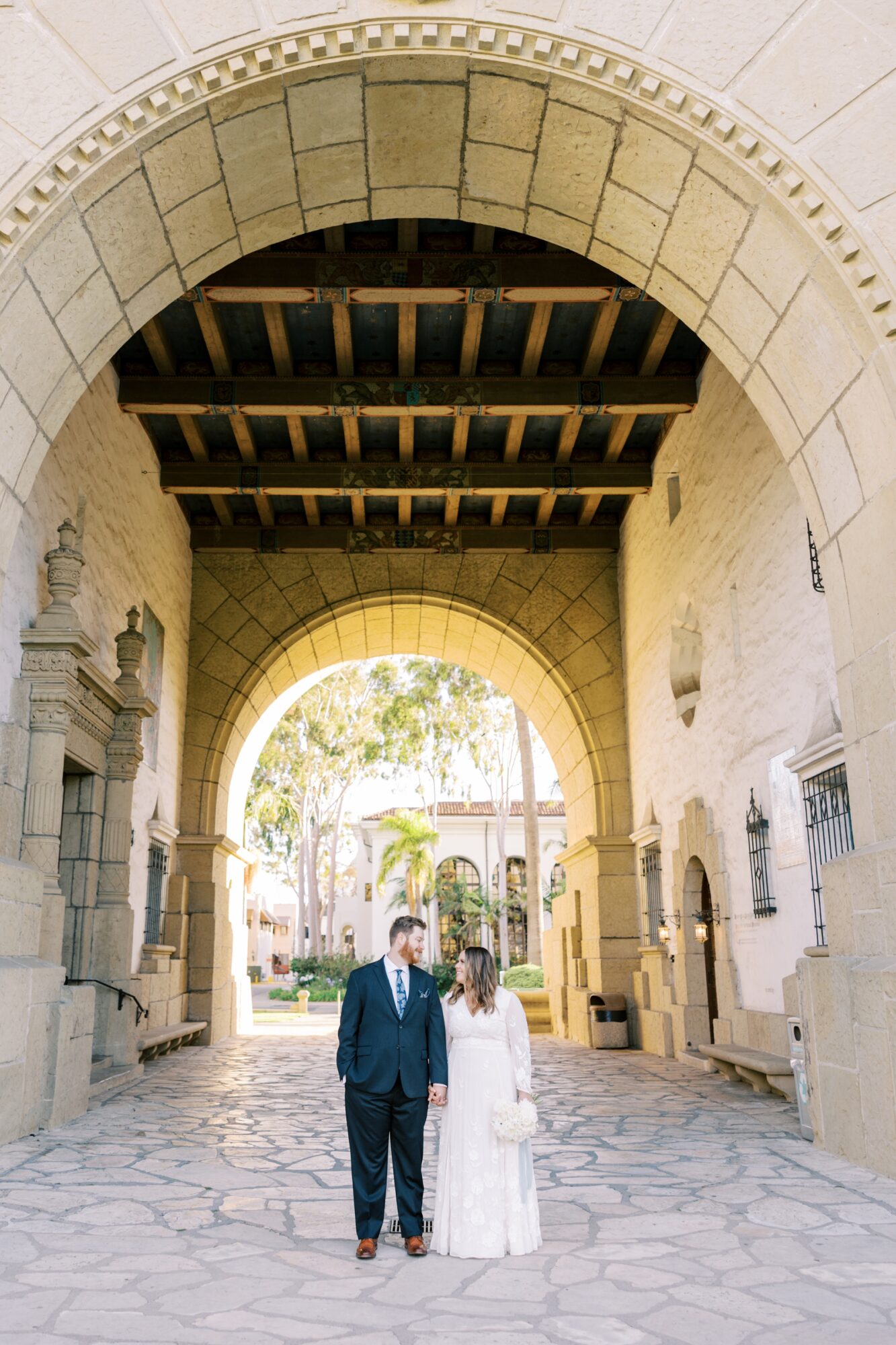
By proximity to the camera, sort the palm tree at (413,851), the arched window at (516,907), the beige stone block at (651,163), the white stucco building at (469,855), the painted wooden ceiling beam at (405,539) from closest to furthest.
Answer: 1. the beige stone block at (651,163)
2. the painted wooden ceiling beam at (405,539)
3. the palm tree at (413,851)
4. the arched window at (516,907)
5. the white stucco building at (469,855)

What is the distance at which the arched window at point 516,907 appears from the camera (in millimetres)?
36469

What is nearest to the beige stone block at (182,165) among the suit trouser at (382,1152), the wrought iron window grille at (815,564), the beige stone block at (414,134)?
the beige stone block at (414,134)

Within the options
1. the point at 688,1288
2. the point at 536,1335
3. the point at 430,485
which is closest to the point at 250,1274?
the point at 536,1335

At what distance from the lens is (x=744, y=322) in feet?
17.4

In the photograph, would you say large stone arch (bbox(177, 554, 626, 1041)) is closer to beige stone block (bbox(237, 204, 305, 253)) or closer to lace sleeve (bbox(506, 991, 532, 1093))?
beige stone block (bbox(237, 204, 305, 253))

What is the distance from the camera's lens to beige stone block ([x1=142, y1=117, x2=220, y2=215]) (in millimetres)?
4777

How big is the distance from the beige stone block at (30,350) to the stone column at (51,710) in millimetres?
2871

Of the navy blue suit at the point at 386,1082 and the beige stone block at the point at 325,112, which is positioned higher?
the beige stone block at the point at 325,112

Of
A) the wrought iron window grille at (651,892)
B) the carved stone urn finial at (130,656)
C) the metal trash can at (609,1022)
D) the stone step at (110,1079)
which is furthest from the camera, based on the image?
the metal trash can at (609,1022)

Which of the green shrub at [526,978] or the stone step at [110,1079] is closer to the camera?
the stone step at [110,1079]

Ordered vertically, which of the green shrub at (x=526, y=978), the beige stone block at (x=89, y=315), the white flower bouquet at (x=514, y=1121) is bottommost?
the white flower bouquet at (x=514, y=1121)

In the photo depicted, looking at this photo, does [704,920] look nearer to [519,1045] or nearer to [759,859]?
[759,859]

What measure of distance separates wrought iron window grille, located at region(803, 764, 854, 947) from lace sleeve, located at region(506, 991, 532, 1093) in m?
3.50

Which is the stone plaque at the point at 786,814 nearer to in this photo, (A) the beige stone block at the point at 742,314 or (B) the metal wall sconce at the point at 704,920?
(B) the metal wall sconce at the point at 704,920
